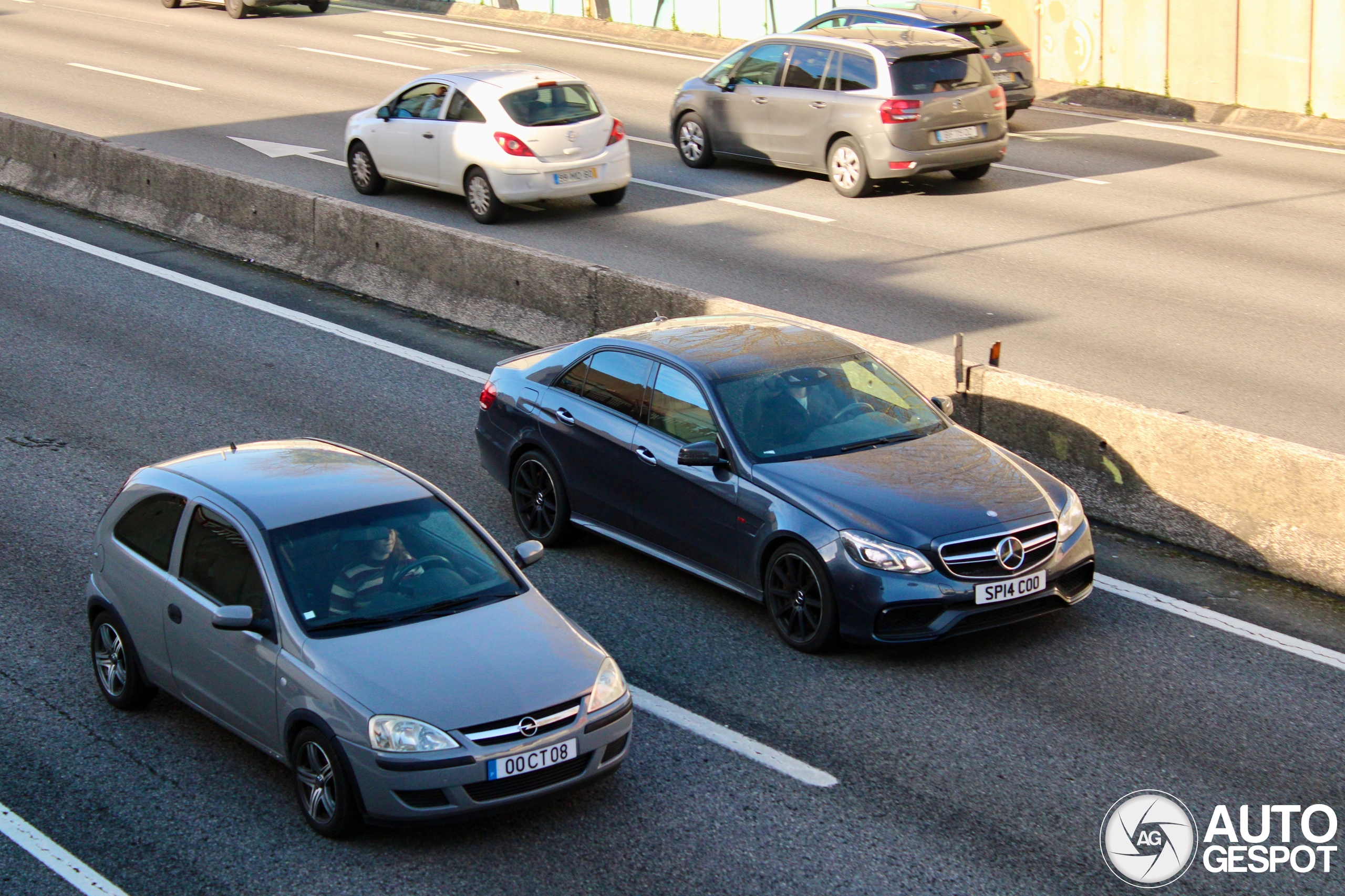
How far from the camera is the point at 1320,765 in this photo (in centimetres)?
654

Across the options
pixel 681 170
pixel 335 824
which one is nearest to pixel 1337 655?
pixel 335 824

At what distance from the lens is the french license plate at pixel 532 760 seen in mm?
5863

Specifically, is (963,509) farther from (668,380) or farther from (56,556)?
(56,556)

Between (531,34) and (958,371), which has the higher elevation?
(531,34)

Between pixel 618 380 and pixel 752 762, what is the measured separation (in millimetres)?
3202

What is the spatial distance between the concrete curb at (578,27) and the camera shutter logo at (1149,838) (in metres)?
25.0

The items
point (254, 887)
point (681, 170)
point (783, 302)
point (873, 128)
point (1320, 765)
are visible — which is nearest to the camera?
point (254, 887)

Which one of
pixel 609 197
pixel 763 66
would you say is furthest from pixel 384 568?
pixel 763 66

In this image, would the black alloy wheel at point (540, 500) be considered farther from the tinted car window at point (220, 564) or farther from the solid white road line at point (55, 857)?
the solid white road line at point (55, 857)

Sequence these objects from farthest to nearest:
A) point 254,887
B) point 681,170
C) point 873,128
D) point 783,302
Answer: point 681,170 → point 873,128 → point 783,302 → point 254,887

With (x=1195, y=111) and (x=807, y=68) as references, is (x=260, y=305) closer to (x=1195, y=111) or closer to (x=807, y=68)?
(x=807, y=68)

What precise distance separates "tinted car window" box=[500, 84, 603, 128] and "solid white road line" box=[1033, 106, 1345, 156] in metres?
9.98

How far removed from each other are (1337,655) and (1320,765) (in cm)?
123

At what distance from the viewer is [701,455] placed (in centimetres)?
823
